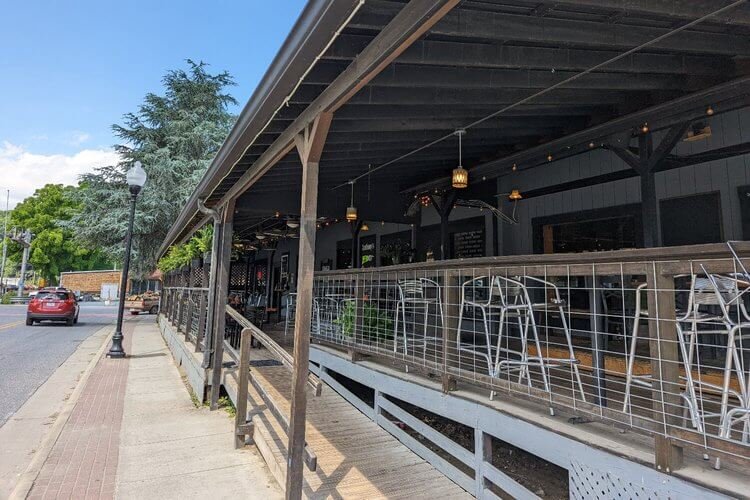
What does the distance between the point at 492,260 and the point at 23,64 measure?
66.6 feet

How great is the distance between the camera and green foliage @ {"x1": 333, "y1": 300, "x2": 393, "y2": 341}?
5.04m

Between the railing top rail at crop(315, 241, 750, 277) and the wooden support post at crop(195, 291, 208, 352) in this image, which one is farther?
the wooden support post at crop(195, 291, 208, 352)

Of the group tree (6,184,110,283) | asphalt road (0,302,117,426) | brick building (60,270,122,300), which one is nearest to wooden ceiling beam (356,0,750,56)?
asphalt road (0,302,117,426)

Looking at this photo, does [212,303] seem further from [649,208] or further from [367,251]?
[367,251]

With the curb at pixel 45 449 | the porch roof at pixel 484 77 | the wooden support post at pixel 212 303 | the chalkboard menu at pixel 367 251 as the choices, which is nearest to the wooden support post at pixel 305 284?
the porch roof at pixel 484 77

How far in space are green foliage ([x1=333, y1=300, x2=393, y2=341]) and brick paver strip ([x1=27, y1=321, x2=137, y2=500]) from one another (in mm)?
2636

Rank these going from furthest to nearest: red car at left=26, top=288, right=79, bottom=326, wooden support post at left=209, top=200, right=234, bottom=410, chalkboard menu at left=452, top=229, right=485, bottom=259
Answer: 1. red car at left=26, top=288, right=79, bottom=326
2. chalkboard menu at left=452, top=229, right=485, bottom=259
3. wooden support post at left=209, top=200, right=234, bottom=410

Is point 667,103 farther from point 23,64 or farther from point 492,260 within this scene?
point 23,64

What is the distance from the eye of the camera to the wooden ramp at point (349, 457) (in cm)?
300

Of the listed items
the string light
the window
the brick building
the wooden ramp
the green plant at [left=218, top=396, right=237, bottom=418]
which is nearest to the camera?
the wooden ramp

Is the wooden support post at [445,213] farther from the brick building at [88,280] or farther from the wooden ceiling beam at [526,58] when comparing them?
the brick building at [88,280]

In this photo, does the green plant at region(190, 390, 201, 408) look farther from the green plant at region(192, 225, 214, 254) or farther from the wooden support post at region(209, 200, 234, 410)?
the green plant at region(192, 225, 214, 254)

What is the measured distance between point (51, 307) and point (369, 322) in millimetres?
14858

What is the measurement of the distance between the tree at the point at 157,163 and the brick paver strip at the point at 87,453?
13478 millimetres
